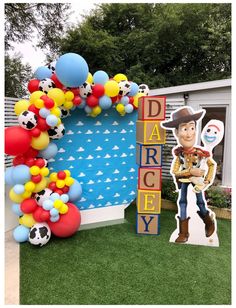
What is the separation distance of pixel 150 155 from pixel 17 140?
5.71 feet

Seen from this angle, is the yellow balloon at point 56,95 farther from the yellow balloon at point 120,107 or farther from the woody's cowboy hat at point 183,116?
the woody's cowboy hat at point 183,116

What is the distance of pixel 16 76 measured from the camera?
805 cm

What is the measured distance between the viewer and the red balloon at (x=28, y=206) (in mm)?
3260

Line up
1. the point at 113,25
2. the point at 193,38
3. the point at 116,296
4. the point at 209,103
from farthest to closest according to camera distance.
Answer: the point at 113,25 < the point at 193,38 < the point at 209,103 < the point at 116,296

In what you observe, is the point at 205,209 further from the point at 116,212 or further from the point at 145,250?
the point at 116,212

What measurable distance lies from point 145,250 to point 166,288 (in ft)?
2.34

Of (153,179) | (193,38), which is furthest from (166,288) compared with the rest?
(193,38)

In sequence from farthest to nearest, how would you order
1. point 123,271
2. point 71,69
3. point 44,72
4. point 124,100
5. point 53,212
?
point 124,100 < point 44,72 < point 53,212 < point 71,69 < point 123,271

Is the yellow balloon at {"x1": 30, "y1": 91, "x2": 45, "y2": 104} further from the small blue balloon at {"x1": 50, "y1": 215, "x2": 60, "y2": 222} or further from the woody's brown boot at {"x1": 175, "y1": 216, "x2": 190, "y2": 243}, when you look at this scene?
the woody's brown boot at {"x1": 175, "y1": 216, "x2": 190, "y2": 243}

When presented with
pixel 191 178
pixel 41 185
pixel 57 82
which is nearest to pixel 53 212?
pixel 41 185

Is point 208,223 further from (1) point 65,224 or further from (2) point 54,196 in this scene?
(2) point 54,196

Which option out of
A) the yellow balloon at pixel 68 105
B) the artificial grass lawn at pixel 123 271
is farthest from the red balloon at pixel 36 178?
the yellow balloon at pixel 68 105

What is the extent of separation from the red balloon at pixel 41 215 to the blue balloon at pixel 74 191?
1.38ft

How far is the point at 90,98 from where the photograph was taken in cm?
357
